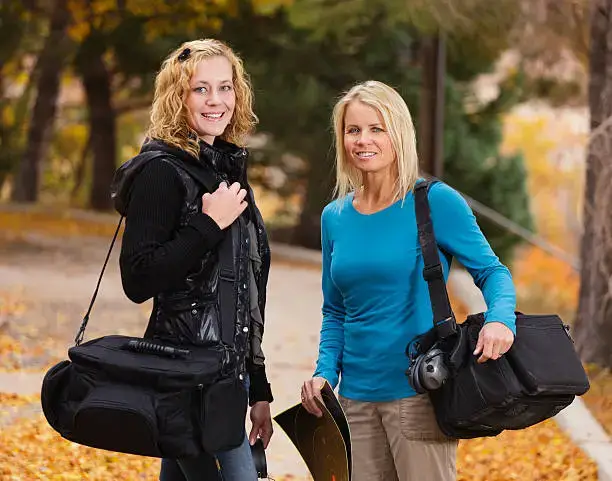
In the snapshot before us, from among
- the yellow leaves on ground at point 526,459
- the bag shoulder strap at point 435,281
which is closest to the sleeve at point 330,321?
the bag shoulder strap at point 435,281

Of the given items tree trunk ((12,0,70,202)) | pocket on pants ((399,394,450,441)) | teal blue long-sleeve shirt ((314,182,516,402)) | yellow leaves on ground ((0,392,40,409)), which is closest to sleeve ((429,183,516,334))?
teal blue long-sleeve shirt ((314,182,516,402))

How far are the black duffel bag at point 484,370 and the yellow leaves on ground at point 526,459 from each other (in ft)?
10.0

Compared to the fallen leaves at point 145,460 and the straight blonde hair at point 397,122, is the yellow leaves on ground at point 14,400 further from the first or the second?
the straight blonde hair at point 397,122

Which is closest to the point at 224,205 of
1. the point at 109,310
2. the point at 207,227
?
the point at 207,227

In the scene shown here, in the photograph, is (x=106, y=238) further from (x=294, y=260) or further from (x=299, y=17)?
(x=299, y=17)

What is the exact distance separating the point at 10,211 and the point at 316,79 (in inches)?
308

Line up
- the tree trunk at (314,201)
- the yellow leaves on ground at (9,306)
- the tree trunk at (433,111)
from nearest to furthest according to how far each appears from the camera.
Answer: the yellow leaves on ground at (9,306)
the tree trunk at (433,111)
the tree trunk at (314,201)

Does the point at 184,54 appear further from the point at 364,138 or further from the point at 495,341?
the point at 495,341

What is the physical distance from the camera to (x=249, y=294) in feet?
11.5

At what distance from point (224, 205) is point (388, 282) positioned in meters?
0.59

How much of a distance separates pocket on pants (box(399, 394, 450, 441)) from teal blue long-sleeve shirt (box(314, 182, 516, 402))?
0.04m

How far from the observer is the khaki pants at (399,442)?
3.57 metres

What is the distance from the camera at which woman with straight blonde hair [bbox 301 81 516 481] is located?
3562 millimetres

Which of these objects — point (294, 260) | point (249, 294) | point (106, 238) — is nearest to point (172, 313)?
point (249, 294)
